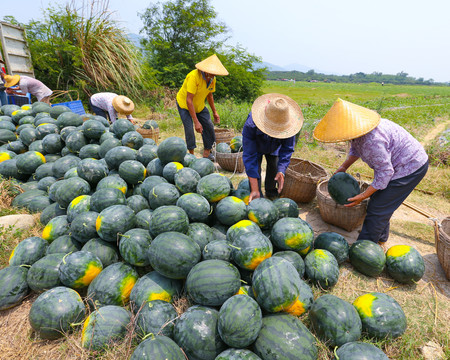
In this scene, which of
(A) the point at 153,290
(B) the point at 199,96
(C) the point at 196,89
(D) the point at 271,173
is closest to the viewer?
(A) the point at 153,290

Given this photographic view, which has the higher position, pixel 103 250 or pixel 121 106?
pixel 121 106

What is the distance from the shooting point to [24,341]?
2168mm

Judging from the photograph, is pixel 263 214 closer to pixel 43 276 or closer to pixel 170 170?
pixel 170 170

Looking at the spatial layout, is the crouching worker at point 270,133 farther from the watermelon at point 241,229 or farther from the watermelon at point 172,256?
the watermelon at point 172,256

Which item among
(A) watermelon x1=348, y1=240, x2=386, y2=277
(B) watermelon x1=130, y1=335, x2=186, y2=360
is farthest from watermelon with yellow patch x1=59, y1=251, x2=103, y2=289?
(A) watermelon x1=348, y1=240, x2=386, y2=277

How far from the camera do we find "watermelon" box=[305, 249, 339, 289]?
2.63 metres

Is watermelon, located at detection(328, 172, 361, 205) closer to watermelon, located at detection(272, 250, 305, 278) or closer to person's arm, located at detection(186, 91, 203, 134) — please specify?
watermelon, located at detection(272, 250, 305, 278)

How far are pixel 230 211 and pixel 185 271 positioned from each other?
2.93 ft

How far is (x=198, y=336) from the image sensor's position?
185 cm

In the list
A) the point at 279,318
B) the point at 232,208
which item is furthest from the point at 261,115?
the point at 279,318

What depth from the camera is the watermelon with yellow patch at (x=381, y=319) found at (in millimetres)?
2168

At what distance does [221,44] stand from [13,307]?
56.3ft

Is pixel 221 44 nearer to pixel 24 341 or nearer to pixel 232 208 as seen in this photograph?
pixel 232 208

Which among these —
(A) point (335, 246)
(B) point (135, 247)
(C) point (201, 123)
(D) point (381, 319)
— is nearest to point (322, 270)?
(A) point (335, 246)
